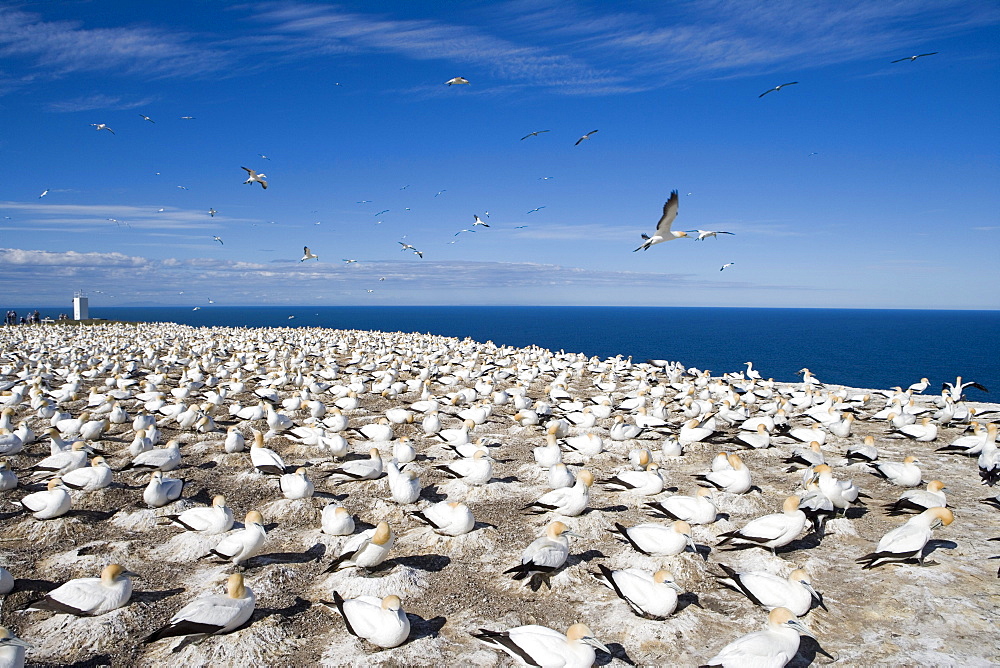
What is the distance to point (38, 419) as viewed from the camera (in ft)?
50.9

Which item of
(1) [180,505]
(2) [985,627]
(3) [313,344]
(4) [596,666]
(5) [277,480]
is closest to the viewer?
(4) [596,666]

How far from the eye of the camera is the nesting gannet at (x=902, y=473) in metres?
10.6

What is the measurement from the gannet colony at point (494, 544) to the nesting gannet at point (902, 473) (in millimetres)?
65

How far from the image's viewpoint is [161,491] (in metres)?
9.40

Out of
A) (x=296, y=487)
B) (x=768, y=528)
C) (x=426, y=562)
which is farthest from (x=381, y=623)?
(x=768, y=528)

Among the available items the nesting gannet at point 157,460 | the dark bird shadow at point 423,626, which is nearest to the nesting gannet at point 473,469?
the dark bird shadow at point 423,626

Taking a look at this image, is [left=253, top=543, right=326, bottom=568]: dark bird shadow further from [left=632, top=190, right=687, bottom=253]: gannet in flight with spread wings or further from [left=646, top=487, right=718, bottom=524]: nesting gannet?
[left=632, top=190, right=687, bottom=253]: gannet in flight with spread wings

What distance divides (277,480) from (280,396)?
31.3ft

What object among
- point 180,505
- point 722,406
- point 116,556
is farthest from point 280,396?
point 722,406

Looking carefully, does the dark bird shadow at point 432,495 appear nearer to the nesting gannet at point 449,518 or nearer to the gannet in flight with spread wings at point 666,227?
the nesting gannet at point 449,518

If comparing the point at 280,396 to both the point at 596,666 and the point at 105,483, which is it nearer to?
the point at 105,483

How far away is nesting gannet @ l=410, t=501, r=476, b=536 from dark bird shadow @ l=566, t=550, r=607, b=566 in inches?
60.4

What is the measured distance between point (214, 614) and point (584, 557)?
4.49m

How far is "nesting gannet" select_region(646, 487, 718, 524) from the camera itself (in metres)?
8.72
